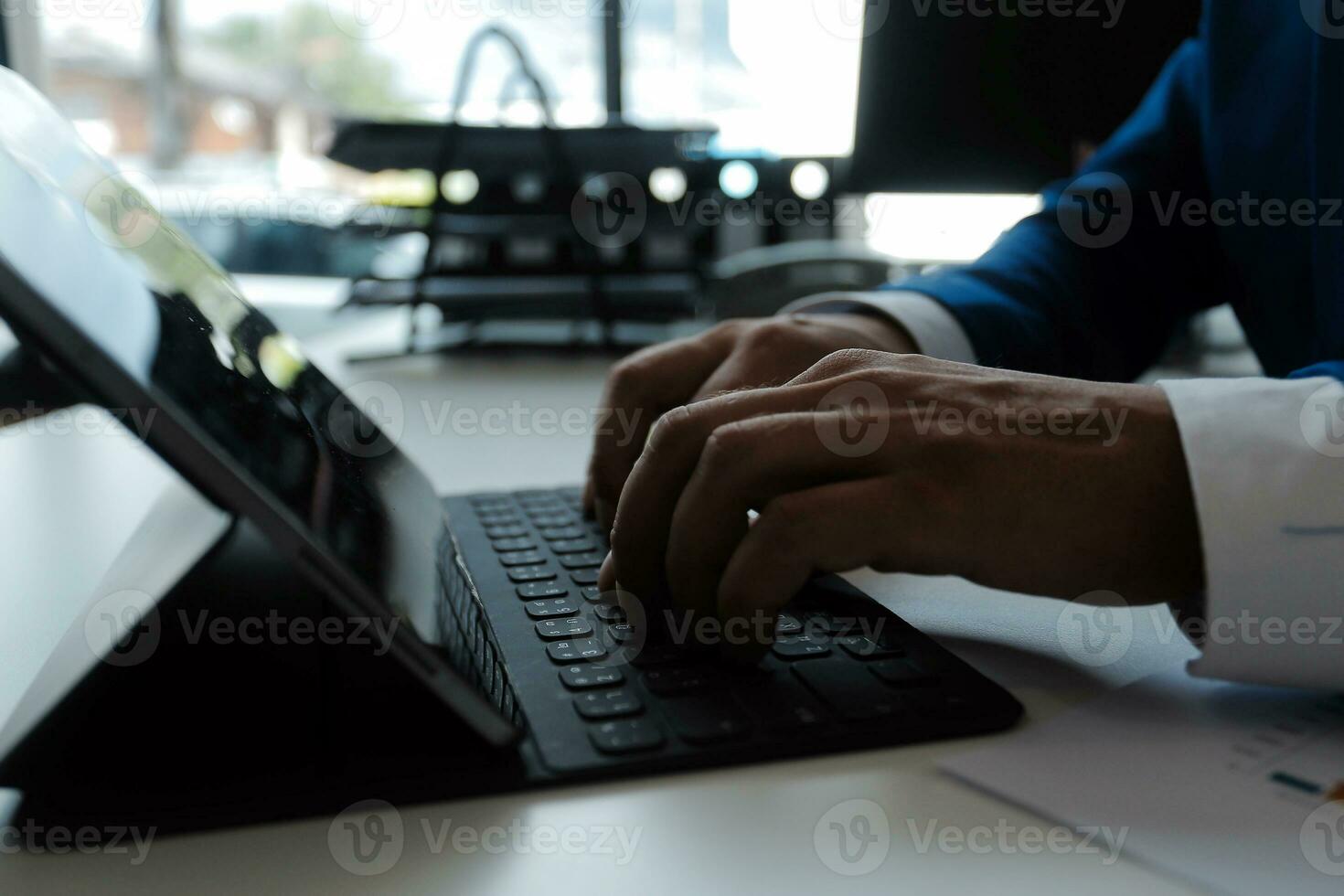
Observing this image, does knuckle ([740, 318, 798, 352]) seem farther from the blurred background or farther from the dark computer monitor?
the dark computer monitor

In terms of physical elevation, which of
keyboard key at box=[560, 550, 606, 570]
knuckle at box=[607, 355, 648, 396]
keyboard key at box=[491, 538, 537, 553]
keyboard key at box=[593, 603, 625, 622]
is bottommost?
keyboard key at box=[491, 538, 537, 553]

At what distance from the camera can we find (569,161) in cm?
125

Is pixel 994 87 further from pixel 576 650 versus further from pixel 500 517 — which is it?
pixel 576 650

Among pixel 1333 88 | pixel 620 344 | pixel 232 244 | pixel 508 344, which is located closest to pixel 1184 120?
pixel 1333 88

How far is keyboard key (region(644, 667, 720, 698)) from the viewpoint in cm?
34

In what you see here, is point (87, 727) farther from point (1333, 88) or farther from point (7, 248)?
point (1333, 88)

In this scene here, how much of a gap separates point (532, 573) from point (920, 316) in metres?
0.32

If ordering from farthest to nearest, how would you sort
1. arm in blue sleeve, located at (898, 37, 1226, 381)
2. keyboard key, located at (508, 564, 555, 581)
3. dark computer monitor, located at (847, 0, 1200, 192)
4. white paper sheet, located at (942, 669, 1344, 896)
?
1. dark computer monitor, located at (847, 0, 1200, 192)
2. arm in blue sleeve, located at (898, 37, 1226, 381)
3. keyboard key, located at (508, 564, 555, 581)
4. white paper sheet, located at (942, 669, 1344, 896)

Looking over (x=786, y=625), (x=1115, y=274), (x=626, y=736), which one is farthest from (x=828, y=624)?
(x=1115, y=274)

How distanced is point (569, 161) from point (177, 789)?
1057 millimetres

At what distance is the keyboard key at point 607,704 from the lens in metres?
0.32

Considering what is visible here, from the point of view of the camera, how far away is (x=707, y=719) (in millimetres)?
322

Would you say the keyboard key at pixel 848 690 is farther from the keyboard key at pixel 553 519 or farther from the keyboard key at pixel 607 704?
the keyboard key at pixel 553 519

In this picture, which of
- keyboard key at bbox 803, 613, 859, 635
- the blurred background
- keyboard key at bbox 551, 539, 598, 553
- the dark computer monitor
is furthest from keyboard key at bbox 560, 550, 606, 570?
the dark computer monitor
